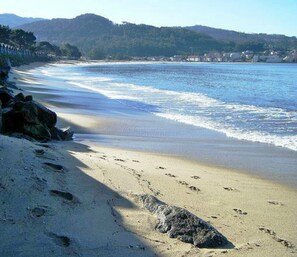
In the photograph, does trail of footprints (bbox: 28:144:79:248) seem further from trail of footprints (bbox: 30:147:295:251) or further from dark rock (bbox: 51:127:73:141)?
dark rock (bbox: 51:127:73:141)

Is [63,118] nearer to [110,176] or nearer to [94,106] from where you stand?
[94,106]

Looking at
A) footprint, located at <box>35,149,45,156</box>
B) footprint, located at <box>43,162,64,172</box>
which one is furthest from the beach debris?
footprint, located at <box>35,149,45,156</box>

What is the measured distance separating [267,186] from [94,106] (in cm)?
1303

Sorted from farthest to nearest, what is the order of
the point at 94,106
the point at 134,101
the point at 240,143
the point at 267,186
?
the point at 134,101 < the point at 94,106 < the point at 240,143 < the point at 267,186

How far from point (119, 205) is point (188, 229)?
1155 millimetres

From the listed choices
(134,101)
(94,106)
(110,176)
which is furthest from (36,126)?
(134,101)

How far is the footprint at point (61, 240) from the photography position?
4.00 metres

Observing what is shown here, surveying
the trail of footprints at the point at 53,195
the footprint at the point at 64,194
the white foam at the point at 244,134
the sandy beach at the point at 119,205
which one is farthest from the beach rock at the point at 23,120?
the white foam at the point at 244,134

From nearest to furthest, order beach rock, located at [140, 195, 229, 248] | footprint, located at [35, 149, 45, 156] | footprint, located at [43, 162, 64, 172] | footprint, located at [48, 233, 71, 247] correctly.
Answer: footprint, located at [48, 233, 71, 247]
beach rock, located at [140, 195, 229, 248]
footprint, located at [43, 162, 64, 172]
footprint, located at [35, 149, 45, 156]

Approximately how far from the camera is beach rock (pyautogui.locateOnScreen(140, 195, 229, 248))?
4.30m

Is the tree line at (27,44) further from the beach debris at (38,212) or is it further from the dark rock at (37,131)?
the beach debris at (38,212)

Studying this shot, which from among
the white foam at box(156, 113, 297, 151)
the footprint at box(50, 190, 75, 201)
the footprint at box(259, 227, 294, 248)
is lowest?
the white foam at box(156, 113, 297, 151)

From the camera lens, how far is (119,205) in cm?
529

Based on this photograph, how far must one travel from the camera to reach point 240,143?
36.7 feet
